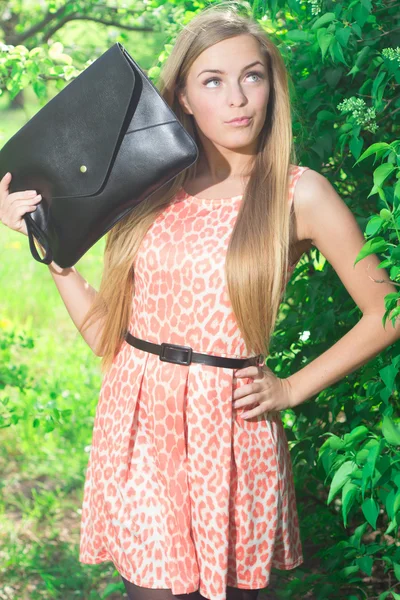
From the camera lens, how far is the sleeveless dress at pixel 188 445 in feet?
6.55

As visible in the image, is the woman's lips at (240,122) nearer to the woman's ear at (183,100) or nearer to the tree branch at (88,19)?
the woman's ear at (183,100)

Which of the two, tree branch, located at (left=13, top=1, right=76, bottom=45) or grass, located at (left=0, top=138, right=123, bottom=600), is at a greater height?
tree branch, located at (left=13, top=1, right=76, bottom=45)

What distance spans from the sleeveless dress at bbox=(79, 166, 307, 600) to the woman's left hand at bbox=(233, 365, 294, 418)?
0.02m

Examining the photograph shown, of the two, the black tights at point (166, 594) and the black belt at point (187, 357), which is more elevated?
the black belt at point (187, 357)

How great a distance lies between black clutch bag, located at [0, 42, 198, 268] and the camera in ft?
6.38

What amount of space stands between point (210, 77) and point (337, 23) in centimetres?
32

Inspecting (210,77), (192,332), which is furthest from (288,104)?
(192,332)

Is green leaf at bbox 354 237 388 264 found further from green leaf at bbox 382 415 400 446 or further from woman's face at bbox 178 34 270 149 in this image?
woman's face at bbox 178 34 270 149

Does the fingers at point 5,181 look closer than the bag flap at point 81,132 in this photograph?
No

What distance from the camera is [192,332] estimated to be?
6.59 ft

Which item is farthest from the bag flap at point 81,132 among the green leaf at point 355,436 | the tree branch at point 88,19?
the tree branch at point 88,19

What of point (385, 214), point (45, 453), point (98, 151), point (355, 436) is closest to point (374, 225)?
point (385, 214)

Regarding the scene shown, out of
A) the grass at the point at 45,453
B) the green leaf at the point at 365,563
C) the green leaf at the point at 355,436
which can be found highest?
the green leaf at the point at 355,436

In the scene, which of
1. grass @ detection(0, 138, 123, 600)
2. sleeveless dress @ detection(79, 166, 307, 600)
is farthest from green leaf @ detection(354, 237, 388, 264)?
grass @ detection(0, 138, 123, 600)
